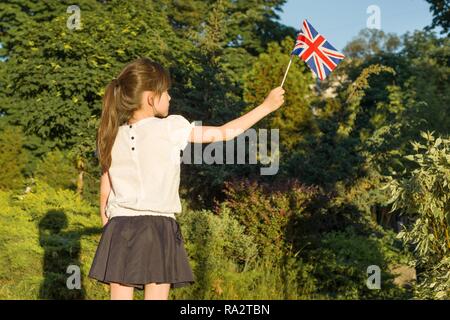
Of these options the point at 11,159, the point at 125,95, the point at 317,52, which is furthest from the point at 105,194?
the point at 11,159

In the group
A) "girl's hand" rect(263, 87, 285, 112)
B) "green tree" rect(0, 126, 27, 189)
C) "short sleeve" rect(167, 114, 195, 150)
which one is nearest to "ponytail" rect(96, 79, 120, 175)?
"short sleeve" rect(167, 114, 195, 150)

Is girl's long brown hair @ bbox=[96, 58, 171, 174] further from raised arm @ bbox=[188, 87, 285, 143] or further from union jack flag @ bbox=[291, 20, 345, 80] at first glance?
union jack flag @ bbox=[291, 20, 345, 80]

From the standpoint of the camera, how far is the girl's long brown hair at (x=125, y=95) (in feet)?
11.5

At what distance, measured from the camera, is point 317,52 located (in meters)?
4.65

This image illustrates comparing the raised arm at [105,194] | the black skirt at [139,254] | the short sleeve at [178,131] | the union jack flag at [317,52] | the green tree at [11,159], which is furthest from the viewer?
the green tree at [11,159]

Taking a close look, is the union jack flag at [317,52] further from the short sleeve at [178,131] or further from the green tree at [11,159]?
the green tree at [11,159]

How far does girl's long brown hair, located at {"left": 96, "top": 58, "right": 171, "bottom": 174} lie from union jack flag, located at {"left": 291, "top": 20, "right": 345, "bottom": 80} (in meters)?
1.39

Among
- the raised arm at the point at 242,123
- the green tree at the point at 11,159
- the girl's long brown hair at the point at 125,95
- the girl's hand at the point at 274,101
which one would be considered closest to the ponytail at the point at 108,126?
the girl's long brown hair at the point at 125,95

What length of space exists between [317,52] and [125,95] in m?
1.61

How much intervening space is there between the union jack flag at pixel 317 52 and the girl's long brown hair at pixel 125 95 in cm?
139

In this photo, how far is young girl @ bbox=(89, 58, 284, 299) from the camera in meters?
3.38
